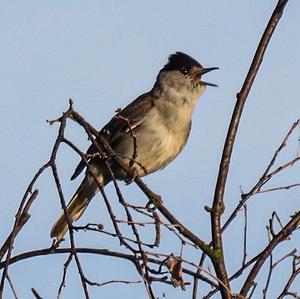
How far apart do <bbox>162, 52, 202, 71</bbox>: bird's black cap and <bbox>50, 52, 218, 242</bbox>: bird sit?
1 cm

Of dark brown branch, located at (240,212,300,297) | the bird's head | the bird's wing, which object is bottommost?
dark brown branch, located at (240,212,300,297)

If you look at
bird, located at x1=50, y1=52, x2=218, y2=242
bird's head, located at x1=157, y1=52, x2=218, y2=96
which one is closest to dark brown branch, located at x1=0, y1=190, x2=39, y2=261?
bird, located at x1=50, y1=52, x2=218, y2=242

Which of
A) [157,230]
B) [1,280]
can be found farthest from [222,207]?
[1,280]

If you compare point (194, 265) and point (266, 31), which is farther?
point (266, 31)

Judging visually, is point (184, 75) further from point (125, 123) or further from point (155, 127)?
point (125, 123)

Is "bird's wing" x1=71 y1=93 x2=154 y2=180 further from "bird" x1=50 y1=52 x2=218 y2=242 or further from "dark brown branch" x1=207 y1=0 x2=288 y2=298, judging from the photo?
"dark brown branch" x1=207 y1=0 x2=288 y2=298

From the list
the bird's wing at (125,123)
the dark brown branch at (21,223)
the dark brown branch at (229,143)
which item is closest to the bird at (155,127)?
the bird's wing at (125,123)

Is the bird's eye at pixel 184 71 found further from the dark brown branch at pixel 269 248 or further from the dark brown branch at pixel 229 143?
the dark brown branch at pixel 269 248

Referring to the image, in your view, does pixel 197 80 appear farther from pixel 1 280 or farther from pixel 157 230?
pixel 1 280

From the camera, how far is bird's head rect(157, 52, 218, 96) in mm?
8844

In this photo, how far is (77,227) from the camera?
4.16m

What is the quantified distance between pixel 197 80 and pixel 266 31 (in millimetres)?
4331

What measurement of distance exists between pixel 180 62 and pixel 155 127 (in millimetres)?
1151

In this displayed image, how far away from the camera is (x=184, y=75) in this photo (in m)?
9.02
